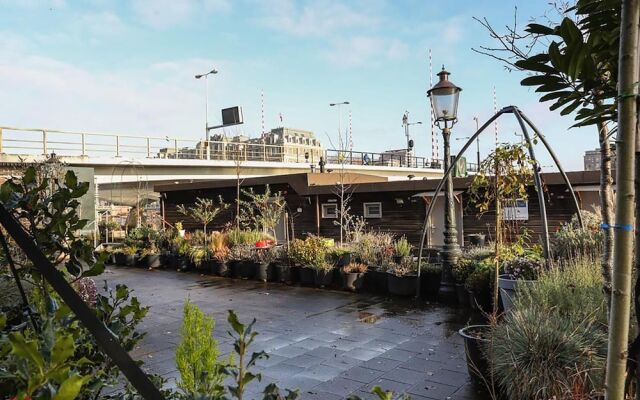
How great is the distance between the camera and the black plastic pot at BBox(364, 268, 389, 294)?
9586 mm

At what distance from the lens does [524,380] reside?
138 inches

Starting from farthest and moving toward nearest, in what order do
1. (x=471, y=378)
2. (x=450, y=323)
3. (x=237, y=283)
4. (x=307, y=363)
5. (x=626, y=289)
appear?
(x=237, y=283), (x=450, y=323), (x=307, y=363), (x=471, y=378), (x=626, y=289)

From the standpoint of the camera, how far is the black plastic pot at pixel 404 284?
9.02 meters

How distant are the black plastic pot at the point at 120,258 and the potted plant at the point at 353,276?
897 cm

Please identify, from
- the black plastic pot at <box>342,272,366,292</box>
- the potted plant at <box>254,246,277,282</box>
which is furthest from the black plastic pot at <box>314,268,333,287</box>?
the potted plant at <box>254,246,277,282</box>

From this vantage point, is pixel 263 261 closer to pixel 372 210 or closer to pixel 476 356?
pixel 372 210

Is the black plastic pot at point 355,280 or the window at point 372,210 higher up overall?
the window at point 372,210

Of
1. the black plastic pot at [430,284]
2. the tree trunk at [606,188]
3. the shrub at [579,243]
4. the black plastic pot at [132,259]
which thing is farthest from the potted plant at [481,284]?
the black plastic pot at [132,259]

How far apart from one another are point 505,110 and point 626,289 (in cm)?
620

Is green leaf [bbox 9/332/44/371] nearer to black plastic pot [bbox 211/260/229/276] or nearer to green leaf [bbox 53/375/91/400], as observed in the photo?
green leaf [bbox 53/375/91/400]

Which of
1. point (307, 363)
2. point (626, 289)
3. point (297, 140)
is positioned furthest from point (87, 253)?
point (297, 140)

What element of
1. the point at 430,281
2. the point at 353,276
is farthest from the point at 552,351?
the point at 353,276

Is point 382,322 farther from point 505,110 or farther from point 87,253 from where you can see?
point 87,253

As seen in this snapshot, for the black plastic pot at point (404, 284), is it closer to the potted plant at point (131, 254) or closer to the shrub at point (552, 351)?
the shrub at point (552, 351)
